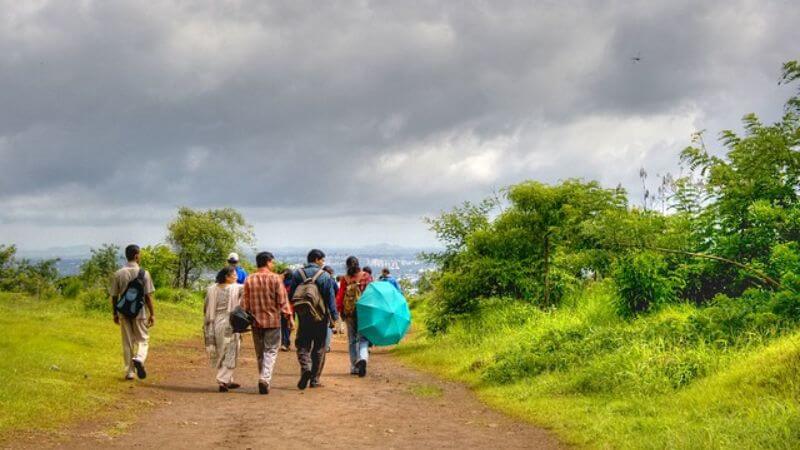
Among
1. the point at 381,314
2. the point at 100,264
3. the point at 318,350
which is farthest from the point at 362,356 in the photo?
the point at 100,264

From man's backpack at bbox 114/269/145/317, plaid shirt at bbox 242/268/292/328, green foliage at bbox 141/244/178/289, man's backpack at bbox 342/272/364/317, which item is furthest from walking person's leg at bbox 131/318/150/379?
green foliage at bbox 141/244/178/289

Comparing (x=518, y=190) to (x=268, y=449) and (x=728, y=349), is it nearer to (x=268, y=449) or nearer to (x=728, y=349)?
(x=728, y=349)

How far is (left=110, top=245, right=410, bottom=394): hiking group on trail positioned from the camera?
13602 mm

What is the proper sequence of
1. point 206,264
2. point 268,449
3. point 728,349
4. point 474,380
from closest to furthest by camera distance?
point 268,449
point 728,349
point 474,380
point 206,264

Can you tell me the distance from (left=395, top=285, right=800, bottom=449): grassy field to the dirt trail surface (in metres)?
0.73

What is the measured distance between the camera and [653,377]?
11555 millimetres

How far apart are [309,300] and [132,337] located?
331 cm

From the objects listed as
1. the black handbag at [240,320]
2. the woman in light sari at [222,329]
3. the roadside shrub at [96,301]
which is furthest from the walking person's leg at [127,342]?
the roadside shrub at [96,301]

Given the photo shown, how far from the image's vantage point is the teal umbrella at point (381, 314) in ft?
54.0

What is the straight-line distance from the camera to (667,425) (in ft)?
30.2

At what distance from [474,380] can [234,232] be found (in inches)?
2195

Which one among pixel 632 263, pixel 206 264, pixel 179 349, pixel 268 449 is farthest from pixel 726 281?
pixel 206 264

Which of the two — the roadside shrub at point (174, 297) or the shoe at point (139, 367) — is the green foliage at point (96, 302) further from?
the shoe at point (139, 367)

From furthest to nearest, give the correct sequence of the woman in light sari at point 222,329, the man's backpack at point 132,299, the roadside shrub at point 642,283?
the roadside shrub at point 642,283, the man's backpack at point 132,299, the woman in light sari at point 222,329
